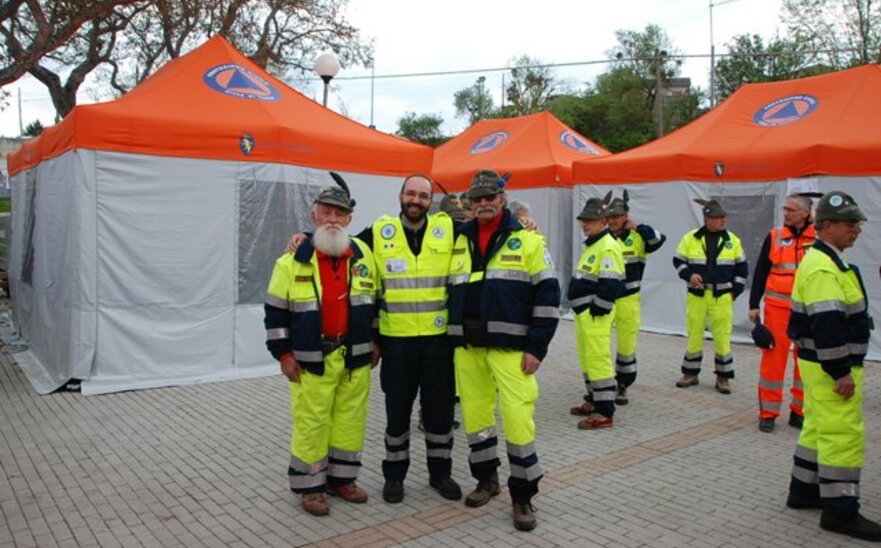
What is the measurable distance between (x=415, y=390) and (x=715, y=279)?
14.8ft

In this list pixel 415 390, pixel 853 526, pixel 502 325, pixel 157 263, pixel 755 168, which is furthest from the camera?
pixel 755 168

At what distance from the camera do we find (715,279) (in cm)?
793

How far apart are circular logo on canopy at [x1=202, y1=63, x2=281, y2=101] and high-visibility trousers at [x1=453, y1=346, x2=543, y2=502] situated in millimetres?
5896

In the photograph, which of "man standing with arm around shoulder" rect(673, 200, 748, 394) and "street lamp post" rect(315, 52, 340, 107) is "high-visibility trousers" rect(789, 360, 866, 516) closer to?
"man standing with arm around shoulder" rect(673, 200, 748, 394)

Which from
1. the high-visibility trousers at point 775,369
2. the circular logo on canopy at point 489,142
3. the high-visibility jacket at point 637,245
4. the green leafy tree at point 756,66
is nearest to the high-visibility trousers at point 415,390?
the high-visibility trousers at point 775,369

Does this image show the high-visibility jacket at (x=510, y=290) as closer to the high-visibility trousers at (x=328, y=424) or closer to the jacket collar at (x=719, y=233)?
the high-visibility trousers at (x=328, y=424)

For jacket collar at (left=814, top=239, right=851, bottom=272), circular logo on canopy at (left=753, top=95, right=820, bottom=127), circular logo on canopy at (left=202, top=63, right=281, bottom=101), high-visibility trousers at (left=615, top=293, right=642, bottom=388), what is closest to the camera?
jacket collar at (left=814, top=239, right=851, bottom=272)

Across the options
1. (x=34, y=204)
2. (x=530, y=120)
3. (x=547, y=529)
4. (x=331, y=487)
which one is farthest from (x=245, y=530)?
(x=530, y=120)

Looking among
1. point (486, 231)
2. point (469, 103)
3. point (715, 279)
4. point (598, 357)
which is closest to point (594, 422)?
point (598, 357)

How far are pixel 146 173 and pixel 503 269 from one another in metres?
5.21

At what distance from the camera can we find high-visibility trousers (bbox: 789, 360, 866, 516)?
4145mm

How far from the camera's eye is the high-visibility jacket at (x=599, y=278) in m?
6.48

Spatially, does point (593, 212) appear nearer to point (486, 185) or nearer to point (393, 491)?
point (486, 185)

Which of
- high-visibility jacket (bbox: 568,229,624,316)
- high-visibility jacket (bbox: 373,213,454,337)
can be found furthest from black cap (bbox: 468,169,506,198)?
high-visibility jacket (bbox: 568,229,624,316)
